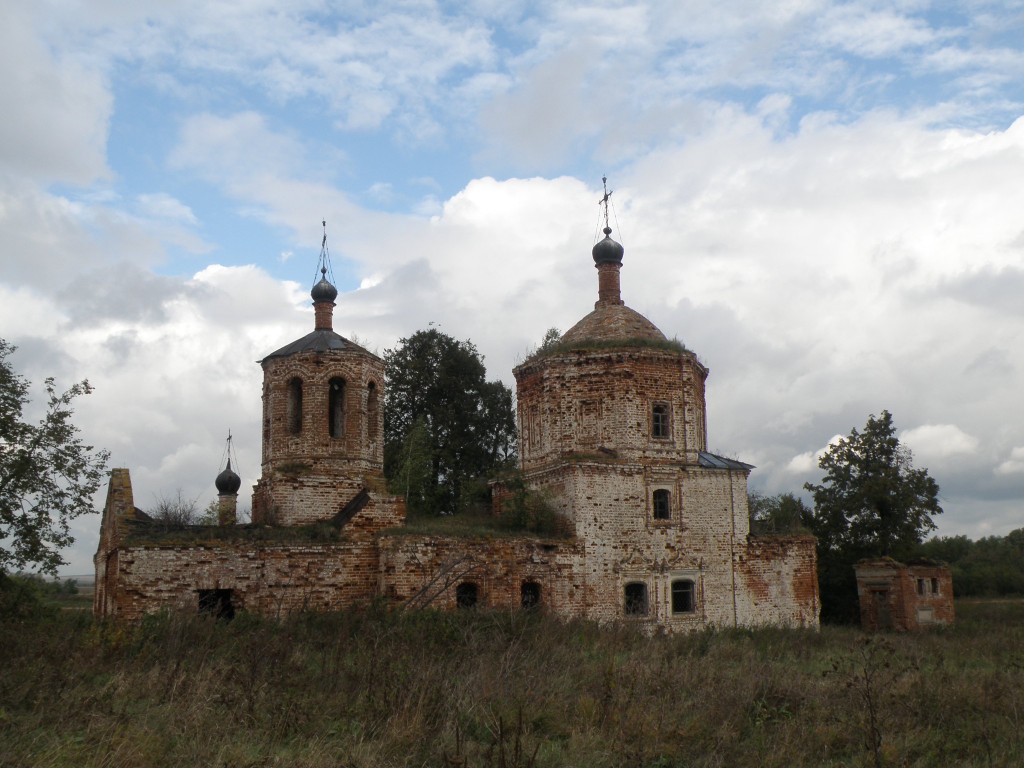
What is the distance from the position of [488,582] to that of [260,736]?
10287mm

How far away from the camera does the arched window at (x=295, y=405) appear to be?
63.3 ft

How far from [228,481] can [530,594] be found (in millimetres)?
12608

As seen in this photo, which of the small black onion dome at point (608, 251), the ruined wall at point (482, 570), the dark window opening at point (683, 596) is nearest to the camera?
the ruined wall at point (482, 570)

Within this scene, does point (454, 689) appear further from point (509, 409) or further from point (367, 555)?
point (509, 409)

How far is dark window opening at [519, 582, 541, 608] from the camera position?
18172 mm

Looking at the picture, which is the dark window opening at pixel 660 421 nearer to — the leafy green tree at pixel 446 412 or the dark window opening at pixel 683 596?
the dark window opening at pixel 683 596

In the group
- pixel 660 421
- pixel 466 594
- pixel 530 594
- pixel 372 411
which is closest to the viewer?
pixel 466 594

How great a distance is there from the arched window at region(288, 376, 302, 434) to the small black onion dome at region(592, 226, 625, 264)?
852 centimetres

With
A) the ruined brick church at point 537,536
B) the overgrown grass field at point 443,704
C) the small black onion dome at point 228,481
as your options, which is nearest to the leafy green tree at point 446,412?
the small black onion dome at point 228,481

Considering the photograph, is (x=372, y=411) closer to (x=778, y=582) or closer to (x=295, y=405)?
(x=295, y=405)

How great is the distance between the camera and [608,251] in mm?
23219

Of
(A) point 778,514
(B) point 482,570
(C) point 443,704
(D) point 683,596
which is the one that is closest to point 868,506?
(A) point 778,514

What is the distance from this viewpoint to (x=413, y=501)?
29.9 meters

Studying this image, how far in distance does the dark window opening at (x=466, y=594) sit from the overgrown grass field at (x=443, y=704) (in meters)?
4.78
